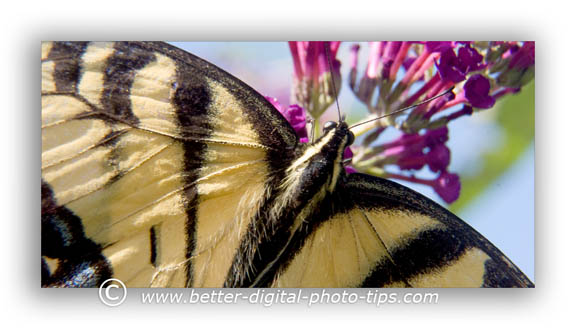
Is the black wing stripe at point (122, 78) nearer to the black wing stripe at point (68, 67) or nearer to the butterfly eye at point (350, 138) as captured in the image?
the black wing stripe at point (68, 67)

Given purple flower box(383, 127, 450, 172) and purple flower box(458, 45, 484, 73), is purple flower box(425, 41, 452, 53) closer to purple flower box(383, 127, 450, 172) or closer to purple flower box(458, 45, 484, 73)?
purple flower box(458, 45, 484, 73)

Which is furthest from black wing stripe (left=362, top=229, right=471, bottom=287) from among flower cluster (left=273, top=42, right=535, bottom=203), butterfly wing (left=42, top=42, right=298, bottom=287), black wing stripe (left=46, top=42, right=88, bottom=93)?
black wing stripe (left=46, top=42, right=88, bottom=93)

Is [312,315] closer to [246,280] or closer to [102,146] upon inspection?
[246,280]

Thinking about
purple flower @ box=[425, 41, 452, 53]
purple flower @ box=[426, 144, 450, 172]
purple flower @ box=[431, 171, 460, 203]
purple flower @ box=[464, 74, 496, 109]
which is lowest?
purple flower @ box=[431, 171, 460, 203]

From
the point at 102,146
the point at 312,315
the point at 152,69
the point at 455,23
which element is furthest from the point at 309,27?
the point at 312,315

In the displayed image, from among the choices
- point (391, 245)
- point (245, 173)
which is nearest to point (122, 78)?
point (245, 173)

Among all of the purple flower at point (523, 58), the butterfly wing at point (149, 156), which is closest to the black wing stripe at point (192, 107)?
the butterfly wing at point (149, 156)

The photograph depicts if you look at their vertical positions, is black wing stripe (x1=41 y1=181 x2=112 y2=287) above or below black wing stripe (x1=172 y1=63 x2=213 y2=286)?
below
